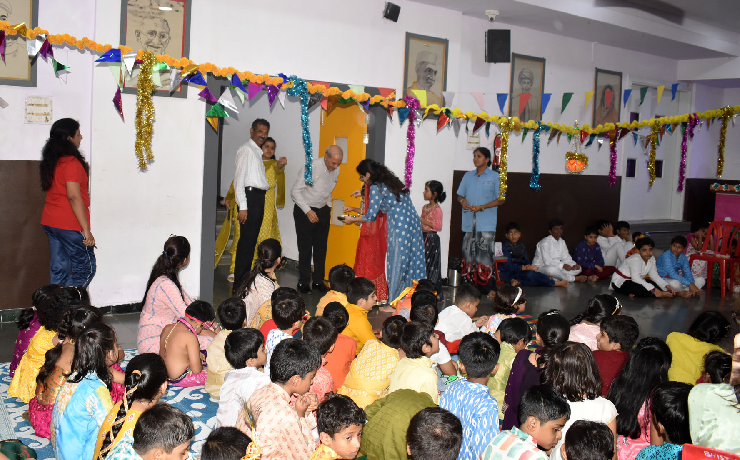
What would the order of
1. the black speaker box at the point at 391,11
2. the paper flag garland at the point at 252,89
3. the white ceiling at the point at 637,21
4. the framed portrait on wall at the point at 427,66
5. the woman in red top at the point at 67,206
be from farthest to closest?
1. the white ceiling at the point at 637,21
2. the framed portrait on wall at the point at 427,66
3. the black speaker box at the point at 391,11
4. the paper flag garland at the point at 252,89
5. the woman in red top at the point at 67,206

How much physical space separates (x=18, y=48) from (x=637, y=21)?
22.8ft

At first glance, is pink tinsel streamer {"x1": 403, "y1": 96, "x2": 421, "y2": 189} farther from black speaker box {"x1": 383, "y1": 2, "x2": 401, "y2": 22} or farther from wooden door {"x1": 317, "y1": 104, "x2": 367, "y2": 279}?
black speaker box {"x1": 383, "y1": 2, "x2": 401, "y2": 22}

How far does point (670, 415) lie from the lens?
2.44 meters

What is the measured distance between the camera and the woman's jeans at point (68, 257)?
15.7 ft

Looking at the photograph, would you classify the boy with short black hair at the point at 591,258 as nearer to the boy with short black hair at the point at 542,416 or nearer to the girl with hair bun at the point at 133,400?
the boy with short black hair at the point at 542,416

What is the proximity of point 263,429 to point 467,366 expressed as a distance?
37.8 inches

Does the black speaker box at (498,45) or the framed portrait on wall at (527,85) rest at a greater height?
the black speaker box at (498,45)

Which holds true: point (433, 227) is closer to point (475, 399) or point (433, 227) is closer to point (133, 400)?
point (475, 399)

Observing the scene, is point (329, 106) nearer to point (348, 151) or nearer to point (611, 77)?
point (348, 151)

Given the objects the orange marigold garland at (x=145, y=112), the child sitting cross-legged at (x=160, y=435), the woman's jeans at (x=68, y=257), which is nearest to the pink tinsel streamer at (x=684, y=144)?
the orange marigold garland at (x=145, y=112)

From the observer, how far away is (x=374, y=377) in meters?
3.23

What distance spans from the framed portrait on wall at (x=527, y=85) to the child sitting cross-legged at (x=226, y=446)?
6.49 m

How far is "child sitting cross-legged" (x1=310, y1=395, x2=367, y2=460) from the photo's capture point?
240 centimetres

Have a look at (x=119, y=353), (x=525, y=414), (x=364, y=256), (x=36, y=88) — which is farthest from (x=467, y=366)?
(x=36, y=88)
